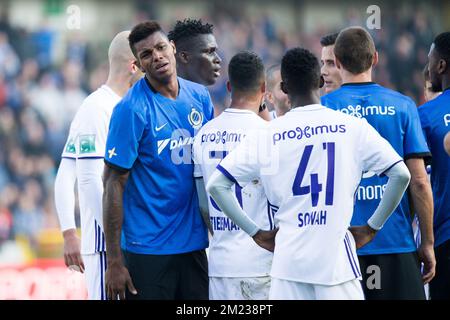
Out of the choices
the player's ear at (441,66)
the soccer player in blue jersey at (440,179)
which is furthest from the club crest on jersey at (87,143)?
the player's ear at (441,66)

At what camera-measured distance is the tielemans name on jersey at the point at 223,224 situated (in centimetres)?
543

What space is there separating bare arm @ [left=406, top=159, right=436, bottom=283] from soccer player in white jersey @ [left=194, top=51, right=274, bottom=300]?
86cm

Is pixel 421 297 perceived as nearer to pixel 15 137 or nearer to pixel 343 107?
pixel 343 107

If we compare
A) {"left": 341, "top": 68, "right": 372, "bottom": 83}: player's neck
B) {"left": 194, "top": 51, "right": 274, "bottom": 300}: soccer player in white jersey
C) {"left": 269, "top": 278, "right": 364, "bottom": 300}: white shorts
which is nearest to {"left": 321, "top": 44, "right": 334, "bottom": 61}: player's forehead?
{"left": 341, "top": 68, "right": 372, "bottom": 83}: player's neck

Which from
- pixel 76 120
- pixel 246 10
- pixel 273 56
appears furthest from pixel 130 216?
pixel 246 10

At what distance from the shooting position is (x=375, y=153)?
4.77 metres

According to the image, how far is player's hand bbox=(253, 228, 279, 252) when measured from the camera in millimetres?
4953

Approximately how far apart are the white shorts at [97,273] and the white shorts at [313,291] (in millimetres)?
1784

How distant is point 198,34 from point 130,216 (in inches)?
74.0

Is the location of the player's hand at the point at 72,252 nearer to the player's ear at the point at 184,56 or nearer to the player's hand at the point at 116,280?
the player's hand at the point at 116,280

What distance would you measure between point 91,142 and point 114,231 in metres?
1.10

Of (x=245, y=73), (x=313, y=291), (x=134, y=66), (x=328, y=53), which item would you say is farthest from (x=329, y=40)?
(x=313, y=291)

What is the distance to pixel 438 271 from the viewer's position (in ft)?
19.1

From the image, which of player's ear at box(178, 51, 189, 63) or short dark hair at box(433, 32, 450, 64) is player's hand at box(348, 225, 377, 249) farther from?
player's ear at box(178, 51, 189, 63)
